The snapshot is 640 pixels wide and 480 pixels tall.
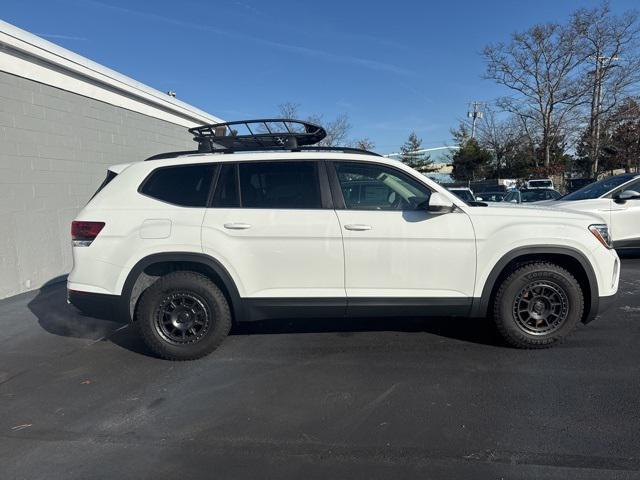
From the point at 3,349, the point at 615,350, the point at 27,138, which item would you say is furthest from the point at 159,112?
the point at 615,350

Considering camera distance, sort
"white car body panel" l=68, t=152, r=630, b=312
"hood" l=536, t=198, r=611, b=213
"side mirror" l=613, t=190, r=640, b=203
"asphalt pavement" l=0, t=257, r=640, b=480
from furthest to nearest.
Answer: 1. "hood" l=536, t=198, r=611, b=213
2. "side mirror" l=613, t=190, r=640, b=203
3. "white car body panel" l=68, t=152, r=630, b=312
4. "asphalt pavement" l=0, t=257, r=640, b=480

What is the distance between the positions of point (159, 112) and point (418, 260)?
8.54 metres

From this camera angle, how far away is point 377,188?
3.98 m

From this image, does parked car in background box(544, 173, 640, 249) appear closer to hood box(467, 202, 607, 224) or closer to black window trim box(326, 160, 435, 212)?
hood box(467, 202, 607, 224)

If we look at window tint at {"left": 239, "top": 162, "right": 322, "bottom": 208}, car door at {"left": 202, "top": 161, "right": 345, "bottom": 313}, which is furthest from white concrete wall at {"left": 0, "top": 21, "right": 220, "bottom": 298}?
window tint at {"left": 239, "top": 162, "right": 322, "bottom": 208}

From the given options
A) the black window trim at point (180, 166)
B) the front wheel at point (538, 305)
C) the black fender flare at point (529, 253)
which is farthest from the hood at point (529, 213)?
the black window trim at point (180, 166)

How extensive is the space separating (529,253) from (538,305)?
1.71 feet

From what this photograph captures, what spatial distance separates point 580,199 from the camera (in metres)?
8.33

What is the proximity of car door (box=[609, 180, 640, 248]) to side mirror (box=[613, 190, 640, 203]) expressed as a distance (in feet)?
0.12

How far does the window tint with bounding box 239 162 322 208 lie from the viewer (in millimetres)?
3953

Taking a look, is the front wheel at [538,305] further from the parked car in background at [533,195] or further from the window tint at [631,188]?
the parked car in background at [533,195]

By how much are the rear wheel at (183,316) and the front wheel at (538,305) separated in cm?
257

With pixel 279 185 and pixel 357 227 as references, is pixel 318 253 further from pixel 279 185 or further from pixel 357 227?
pixel 279 185

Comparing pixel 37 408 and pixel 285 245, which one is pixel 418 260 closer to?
pixel 285 245
